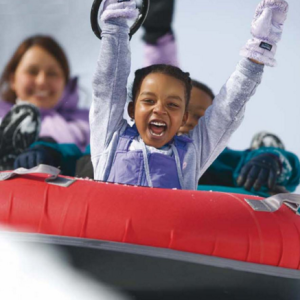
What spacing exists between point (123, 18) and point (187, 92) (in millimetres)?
258

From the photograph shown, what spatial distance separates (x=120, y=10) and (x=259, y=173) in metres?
0.93

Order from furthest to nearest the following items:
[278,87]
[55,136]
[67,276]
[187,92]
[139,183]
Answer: [55,136]
[278,87]
[187,92]
[139,183]
[67,276]

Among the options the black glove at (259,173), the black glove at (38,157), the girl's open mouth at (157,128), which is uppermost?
the girl's open mouth at (157,128)

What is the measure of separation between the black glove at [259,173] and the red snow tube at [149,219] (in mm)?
908

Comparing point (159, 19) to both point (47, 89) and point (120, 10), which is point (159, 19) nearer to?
point (47, 89)

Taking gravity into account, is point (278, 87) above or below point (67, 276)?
above

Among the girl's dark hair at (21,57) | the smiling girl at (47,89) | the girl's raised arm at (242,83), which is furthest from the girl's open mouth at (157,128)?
the girl's dark hair at (21,57)

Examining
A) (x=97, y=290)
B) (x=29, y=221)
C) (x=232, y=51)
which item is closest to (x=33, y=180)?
(x=29, y=221)

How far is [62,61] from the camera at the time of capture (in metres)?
3.05

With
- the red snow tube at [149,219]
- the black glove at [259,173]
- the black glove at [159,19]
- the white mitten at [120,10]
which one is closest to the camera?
the red snow tube at [149,219]

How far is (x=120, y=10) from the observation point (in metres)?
1.24

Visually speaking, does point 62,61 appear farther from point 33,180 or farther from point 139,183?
point 33,180

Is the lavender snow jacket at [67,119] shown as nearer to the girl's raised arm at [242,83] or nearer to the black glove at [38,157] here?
the black glove at [38,157]

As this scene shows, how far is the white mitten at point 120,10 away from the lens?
125 cm
